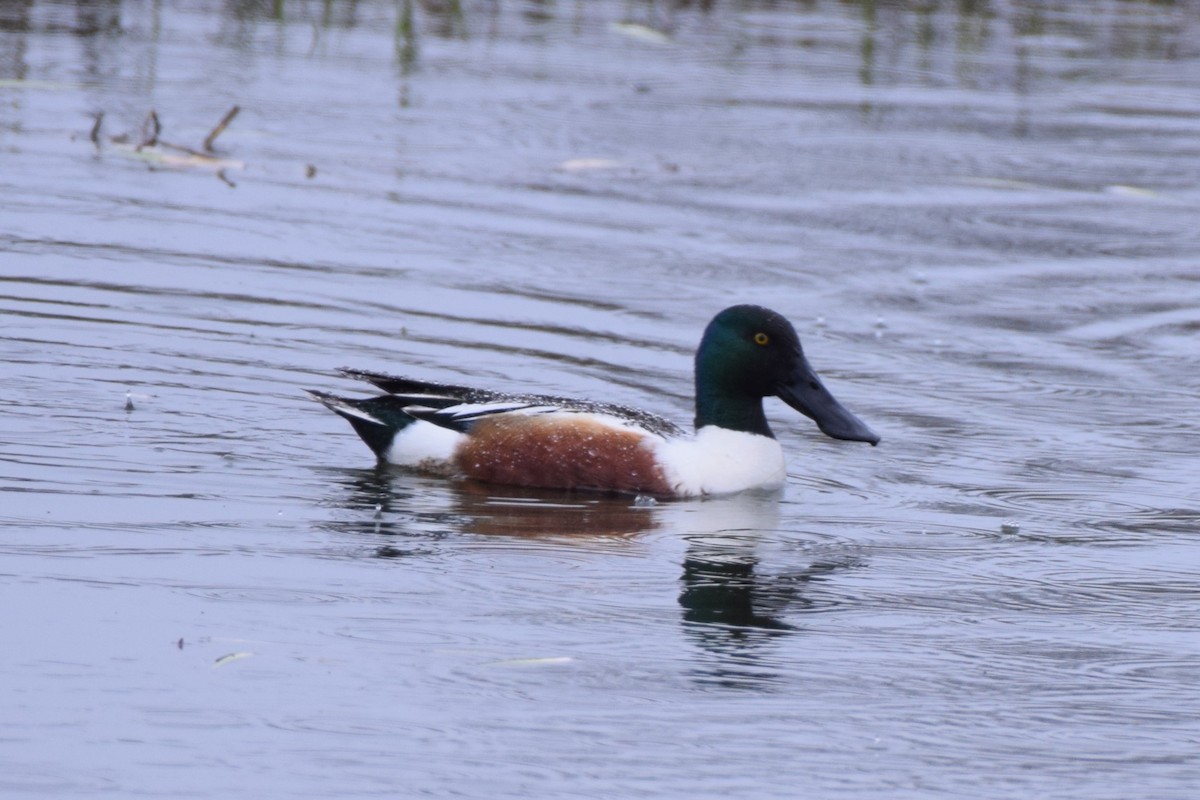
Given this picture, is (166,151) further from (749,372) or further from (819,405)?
(819,405)

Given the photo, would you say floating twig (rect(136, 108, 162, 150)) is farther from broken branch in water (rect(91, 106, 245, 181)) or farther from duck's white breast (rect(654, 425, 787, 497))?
duck's white breast (rect(654, 425, 787, 497))

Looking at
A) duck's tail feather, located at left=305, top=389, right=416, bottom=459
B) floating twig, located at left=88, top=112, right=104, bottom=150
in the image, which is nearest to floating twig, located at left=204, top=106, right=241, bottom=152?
floating twig, located at left=88, top=112, right=104, bottom=150

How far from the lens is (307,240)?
11.6 metres

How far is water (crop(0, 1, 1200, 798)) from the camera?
17.3ft

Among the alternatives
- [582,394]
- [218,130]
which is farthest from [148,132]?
[582,394]

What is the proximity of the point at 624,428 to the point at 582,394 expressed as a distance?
4.01ft

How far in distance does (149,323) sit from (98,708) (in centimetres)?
480

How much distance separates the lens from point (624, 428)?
26.6 feet

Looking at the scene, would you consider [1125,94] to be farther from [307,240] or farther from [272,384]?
[272,384]

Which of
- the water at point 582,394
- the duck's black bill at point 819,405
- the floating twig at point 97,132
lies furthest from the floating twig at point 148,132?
the duck's black bill at point 819,405

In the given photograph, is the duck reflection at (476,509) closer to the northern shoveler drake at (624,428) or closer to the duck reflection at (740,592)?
the northern shoveler drake at (624,428)

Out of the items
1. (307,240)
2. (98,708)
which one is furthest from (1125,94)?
(98,708)

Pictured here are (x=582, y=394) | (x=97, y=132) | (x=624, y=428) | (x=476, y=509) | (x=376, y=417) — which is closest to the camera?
(x=476, y=509)

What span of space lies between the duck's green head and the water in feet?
1.14
